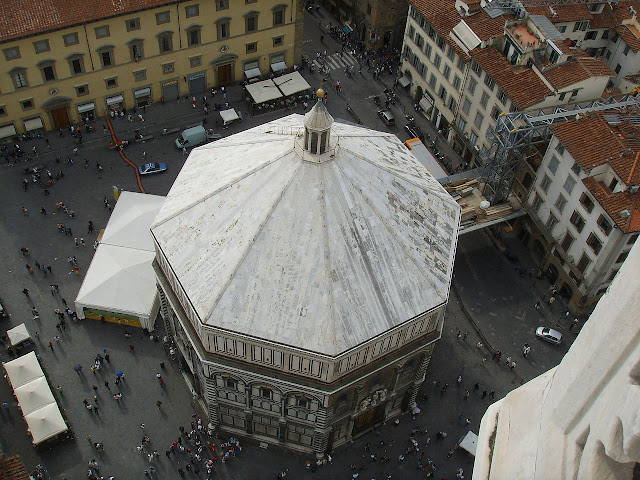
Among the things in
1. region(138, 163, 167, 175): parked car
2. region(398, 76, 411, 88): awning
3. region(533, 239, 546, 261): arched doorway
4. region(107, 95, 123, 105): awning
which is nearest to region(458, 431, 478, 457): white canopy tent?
region(533, 239, 546, 261): arched doorway

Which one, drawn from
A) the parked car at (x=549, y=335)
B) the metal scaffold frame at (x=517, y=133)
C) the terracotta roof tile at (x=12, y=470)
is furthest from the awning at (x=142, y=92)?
the parked car at (x=549, y=335)

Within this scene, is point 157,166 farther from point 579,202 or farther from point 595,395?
point 595,395

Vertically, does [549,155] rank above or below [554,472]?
below

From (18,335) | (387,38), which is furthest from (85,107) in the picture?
(387,38)

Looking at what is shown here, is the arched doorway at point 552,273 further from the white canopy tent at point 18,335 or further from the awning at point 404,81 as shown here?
the white canopy tent at point 18,335

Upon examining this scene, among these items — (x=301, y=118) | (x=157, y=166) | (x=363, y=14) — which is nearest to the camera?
(x=301, y=118)

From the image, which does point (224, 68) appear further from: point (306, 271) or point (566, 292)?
point (566, 292)

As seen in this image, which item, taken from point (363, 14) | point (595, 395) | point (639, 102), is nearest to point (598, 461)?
point (595, 395)
